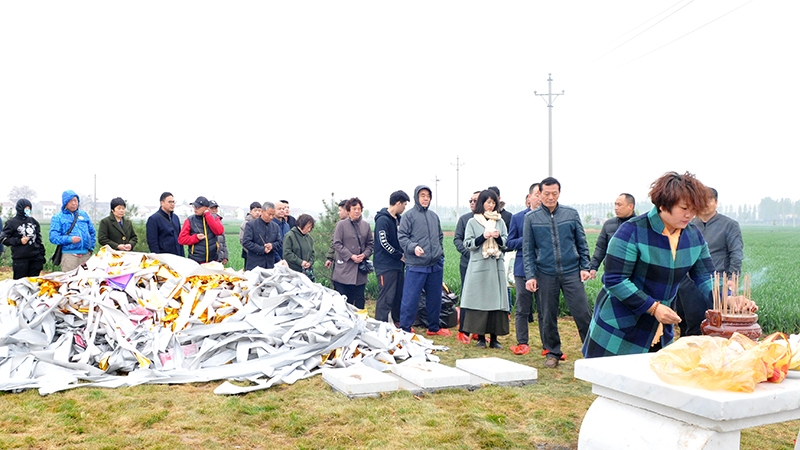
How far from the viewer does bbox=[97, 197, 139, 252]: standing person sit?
340 inches

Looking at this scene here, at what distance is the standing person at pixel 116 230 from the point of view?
340 inches

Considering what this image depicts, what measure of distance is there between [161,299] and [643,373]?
533 centimetres

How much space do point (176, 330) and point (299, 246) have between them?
9.83 ft

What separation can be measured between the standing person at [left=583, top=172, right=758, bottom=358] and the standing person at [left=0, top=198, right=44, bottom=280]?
28.7 feet

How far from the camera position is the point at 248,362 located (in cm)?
581

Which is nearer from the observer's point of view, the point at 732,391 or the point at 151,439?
the point at 732,391

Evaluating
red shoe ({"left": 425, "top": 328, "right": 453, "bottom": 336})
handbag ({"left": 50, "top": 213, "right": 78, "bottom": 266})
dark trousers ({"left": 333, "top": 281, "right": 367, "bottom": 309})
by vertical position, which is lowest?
red shoe ({"left": 425, "top": 328, "right": 453, "bottom": 336})

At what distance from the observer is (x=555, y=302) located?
639cm

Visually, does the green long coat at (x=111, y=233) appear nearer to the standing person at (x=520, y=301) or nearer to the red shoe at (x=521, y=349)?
the standing person at (x=520, y=301)

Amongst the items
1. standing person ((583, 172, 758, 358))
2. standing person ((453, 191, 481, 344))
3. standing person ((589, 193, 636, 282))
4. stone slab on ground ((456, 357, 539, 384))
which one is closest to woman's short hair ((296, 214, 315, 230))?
standing person ((453, 191, 481, 344))

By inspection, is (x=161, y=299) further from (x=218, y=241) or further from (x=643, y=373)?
(x=643, y=373)

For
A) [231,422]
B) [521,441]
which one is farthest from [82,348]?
[521,441]

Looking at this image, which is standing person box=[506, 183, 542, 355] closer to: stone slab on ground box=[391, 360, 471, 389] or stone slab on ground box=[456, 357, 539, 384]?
stone slab on ground box=[456, 357, 539, 384]

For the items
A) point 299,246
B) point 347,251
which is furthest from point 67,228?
point 347,251
